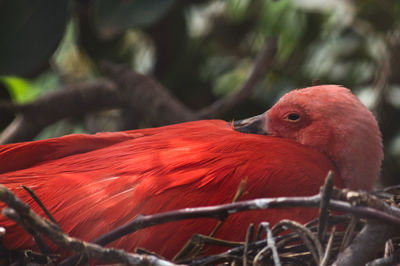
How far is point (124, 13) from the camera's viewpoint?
6.44 feet

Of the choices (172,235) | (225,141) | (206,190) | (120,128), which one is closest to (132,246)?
(172,235)

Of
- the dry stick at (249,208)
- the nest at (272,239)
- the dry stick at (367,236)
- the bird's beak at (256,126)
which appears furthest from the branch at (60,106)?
the dry stick at (367,236)

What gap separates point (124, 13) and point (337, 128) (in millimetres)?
980

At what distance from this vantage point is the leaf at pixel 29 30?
A: 1.89 m

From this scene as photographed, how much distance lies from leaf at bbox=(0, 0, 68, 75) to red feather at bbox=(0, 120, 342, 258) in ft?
2.15

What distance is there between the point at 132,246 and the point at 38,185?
264mm

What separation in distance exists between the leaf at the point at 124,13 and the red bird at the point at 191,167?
64 centimetres

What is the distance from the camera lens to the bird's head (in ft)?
4.21

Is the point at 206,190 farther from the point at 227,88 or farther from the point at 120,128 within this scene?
the point at 227,88

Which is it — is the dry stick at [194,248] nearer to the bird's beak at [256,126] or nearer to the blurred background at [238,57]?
the bird's beak at [256,126]

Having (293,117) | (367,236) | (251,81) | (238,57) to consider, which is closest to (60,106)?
(251,81)

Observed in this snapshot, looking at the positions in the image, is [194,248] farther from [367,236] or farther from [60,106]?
[60,106]

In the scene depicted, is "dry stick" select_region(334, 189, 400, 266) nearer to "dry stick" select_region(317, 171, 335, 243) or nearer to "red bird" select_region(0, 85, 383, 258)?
"dry stick" select_region(317, 171, 335, 243)

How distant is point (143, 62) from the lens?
130 inches
